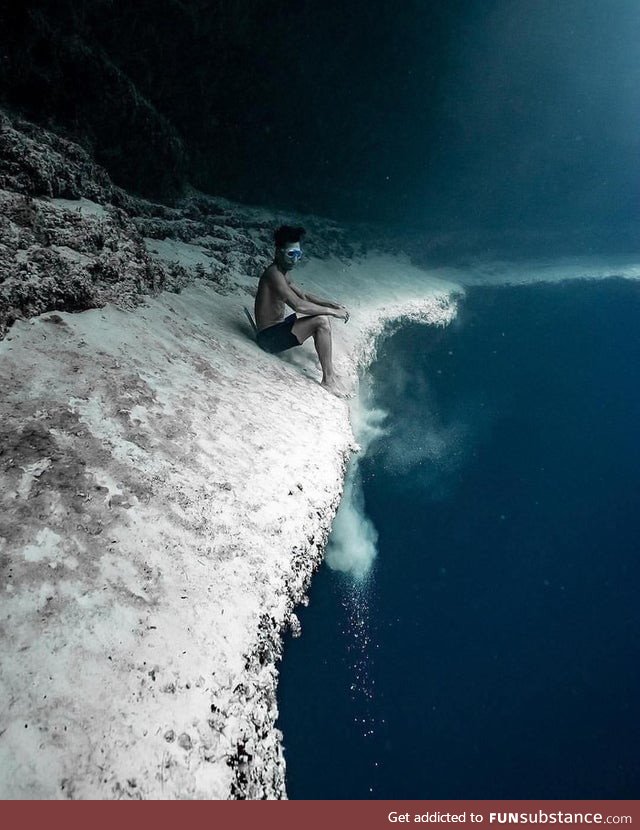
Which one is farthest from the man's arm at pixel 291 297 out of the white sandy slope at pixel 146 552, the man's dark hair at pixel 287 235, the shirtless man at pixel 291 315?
the white sandy slope at pixel 146 552

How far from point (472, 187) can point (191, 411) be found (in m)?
26.3

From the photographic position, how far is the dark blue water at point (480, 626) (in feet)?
6.66

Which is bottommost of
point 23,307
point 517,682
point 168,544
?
point 517,682

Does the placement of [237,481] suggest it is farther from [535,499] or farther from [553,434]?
[553,434]

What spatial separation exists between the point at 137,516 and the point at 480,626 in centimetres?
236

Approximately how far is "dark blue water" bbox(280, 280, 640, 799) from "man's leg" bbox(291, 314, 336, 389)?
1.03 m

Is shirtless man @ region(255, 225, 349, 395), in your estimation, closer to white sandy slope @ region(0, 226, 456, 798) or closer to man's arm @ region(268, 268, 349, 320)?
man's arm @ region(268, 268, 349, 320)

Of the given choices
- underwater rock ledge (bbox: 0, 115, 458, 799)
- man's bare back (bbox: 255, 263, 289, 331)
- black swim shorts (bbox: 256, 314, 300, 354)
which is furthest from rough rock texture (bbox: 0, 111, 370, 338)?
black swim shorts (bbox: 256, 314, 300, 354)

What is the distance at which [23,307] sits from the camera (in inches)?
118

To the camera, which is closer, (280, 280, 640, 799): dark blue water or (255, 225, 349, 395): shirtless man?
(280, 280, 640, 799): dark blue water

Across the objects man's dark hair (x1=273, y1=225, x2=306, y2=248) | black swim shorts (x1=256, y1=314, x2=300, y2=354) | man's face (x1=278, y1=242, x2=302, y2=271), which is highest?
man's dark hair (x1=273, y1=225, x2=306, y2=248)

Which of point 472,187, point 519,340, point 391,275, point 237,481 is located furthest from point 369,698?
point 472,187

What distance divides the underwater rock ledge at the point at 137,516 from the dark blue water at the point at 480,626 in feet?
1.30

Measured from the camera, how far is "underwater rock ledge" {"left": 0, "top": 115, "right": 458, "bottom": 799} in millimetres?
1500
